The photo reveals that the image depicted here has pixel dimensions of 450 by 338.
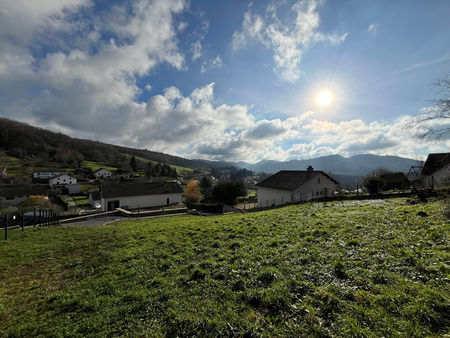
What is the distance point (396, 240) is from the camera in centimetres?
670

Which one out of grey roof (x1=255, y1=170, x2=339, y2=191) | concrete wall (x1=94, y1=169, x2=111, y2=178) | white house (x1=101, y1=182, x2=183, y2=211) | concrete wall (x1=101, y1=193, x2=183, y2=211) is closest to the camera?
grey roof (x1=255, y1=170, x2=339, y2=191)

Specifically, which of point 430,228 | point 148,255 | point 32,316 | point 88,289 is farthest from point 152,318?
point 430,228

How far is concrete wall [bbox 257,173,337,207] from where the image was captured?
1177 inches

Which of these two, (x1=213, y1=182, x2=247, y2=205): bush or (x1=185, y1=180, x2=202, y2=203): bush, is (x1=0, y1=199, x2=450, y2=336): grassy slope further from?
(x1=185, y1=180, x2=202, y2=203): bush

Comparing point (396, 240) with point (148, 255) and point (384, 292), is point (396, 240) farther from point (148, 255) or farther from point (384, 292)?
point (148, 255)

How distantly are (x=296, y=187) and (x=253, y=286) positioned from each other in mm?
26714

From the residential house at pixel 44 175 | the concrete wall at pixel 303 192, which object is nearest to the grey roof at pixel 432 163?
the concrete wall at pixel 303 192

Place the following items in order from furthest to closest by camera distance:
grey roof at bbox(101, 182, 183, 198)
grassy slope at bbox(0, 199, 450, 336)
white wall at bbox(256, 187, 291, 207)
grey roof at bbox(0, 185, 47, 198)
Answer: grey roof at bbox(0, 185, 47, 198)
grey roof at bbox(101, 182, 183, 198)
white wall at bbox(256, 187, 291, 207)
grassy slope at bbox(0, 199, 450, 336)

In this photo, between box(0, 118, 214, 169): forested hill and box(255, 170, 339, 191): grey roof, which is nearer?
box(255, 170, 339, 191): grey roof

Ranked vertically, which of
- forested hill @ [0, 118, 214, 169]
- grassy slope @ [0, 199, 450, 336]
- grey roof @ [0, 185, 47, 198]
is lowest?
grey roof @ [0, 185, 47, 198]

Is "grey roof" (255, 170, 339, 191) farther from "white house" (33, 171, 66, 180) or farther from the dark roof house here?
"white house" (33, 171, 66, 180)

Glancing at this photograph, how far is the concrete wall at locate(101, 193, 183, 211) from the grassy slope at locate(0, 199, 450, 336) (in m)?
32.6

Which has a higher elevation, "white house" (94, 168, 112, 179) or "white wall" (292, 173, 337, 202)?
"white house" (94, 168, 112, 179)

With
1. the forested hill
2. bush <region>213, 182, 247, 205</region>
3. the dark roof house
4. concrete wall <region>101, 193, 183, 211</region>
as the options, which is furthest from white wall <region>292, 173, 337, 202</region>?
the forested hill
